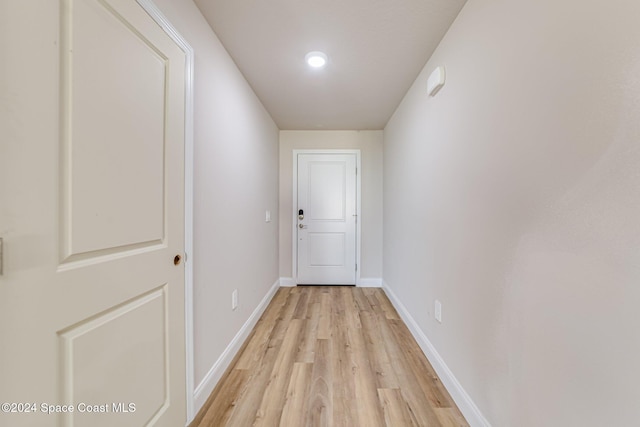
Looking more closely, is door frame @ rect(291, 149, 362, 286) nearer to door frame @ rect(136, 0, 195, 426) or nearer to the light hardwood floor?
the light hardwood floor

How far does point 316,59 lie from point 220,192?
1.20 m

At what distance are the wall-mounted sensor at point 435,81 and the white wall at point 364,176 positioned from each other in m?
1.83

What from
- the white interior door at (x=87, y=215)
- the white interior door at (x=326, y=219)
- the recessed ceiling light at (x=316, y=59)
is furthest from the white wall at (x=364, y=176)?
the white interior door at (x=87, y=215)

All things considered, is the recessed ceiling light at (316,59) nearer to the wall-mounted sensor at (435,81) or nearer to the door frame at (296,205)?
the wall-mounted sensor at (435,81)

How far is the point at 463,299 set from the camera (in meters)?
1.42

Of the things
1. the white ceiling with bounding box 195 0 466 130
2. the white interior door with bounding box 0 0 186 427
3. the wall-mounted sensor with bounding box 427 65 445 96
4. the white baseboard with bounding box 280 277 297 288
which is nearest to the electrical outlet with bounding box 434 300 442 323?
the wall-mounted sensor with bounding box 427 65 445 96

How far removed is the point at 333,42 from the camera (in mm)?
1739

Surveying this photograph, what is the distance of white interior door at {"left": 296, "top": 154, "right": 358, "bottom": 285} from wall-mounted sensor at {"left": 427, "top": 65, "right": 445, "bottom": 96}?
188cm

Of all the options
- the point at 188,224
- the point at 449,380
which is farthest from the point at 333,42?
the point at 449,380

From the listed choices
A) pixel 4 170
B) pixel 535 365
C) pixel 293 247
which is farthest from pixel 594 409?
pixel 293 247

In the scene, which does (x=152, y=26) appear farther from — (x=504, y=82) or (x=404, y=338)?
(x=404, y=338)

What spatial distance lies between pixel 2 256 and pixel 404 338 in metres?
2.39

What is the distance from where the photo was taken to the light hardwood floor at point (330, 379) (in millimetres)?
1379

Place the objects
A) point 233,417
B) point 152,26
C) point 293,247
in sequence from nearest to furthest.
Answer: point 152,26 < point 233,417 < point 293,247
